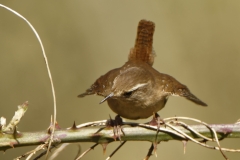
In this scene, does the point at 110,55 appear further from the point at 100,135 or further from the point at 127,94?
the point at 100,135

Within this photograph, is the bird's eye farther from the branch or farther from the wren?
the branch

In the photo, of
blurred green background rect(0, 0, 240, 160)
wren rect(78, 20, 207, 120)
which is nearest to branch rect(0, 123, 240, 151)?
wren rect(78, 20, 207, 120)

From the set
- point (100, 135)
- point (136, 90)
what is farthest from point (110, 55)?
point (100, 135)

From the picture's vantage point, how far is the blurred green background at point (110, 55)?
3.76 meters

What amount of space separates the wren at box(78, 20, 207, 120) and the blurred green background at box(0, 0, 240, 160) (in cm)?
109

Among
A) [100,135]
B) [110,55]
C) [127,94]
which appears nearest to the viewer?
[100,135]

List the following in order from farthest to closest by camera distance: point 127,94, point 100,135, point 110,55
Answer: point 110,55
point 127,94
point 100,135

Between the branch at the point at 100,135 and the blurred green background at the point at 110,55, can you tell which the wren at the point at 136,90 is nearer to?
the branch at the point at 100,135

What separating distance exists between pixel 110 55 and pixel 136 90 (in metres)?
1.50

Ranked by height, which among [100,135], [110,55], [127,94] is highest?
[110,55]

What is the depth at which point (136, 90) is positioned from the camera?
2.51 meters

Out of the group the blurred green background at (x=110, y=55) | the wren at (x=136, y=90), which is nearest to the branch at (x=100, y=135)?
the wren at (x=136, y=90)

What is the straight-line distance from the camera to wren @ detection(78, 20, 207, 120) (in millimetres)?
2414

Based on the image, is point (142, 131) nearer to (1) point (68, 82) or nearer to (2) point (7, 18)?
(1) point (68, 82)
